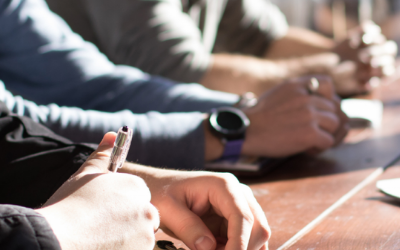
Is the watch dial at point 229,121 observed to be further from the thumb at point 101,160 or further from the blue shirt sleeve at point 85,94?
the thumb at point 101,160

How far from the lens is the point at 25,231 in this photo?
0.29 metres

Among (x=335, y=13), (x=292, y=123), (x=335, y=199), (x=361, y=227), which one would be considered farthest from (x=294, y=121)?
(x=335, y=13)

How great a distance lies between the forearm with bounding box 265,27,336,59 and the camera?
5.80 ft

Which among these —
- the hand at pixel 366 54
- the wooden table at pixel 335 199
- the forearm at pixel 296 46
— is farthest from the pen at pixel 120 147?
the forearm at pixel 296 46

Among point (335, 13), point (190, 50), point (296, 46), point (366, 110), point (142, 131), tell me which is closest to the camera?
point (142, 131)

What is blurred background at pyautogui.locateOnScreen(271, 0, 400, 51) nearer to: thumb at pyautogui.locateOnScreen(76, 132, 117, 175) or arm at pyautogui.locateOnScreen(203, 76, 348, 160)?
arm at pyautogui.locateOnScreen(203, 76, 348, 160)

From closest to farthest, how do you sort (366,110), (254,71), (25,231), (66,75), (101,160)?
1. (25,231)
2. (101,160)
3. (66,75)
4. (366,110)
5. (254,71)

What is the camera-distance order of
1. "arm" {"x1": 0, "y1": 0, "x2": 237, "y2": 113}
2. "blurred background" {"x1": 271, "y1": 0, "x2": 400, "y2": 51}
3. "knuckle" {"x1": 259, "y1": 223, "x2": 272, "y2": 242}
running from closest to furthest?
"knuckle" {"x1": 259, "y1": 223, "x2": 272, "y2": 242}, "arm" {"x1": 0, "y1": 0, "x2": 237, "y2": 113}, "blurred background" {"x1": 271, "y1": 0, "x2": 400, "y2": 51}

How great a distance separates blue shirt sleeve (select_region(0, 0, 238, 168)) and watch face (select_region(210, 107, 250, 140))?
3 centimetres

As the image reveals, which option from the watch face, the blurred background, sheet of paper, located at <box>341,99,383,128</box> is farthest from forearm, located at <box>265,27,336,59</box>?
the blurred background

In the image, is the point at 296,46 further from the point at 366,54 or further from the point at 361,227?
the point at 361,227

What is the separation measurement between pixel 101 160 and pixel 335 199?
0.33m

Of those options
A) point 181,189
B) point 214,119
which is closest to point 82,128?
point 214,119

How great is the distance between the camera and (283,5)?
510 cm
